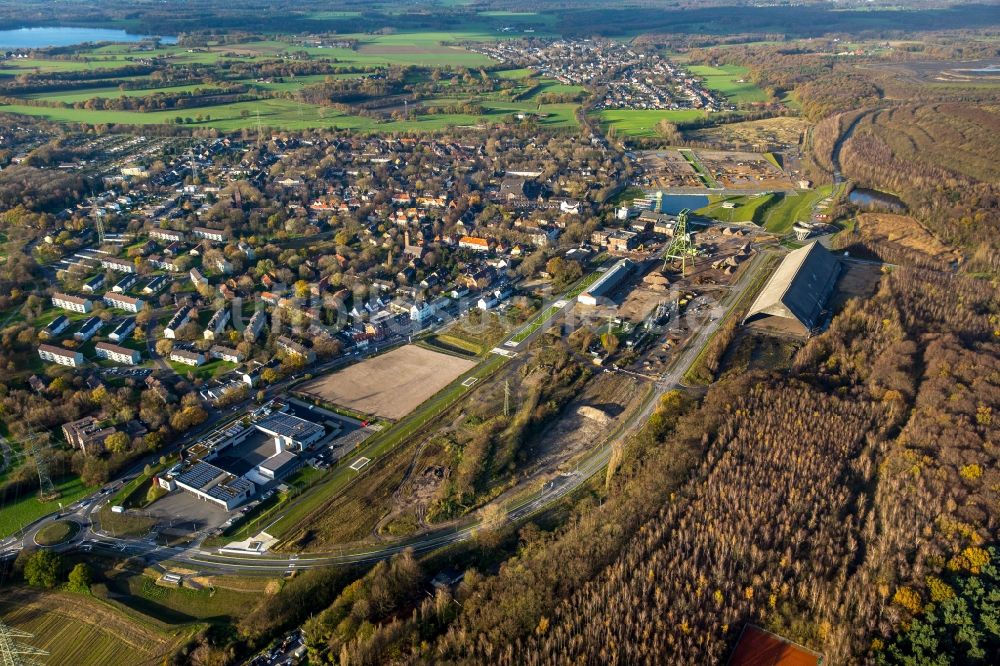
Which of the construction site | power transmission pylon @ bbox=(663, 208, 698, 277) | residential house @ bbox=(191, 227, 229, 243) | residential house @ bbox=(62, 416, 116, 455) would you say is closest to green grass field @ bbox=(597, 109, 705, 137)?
the construction site

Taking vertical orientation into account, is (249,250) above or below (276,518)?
above

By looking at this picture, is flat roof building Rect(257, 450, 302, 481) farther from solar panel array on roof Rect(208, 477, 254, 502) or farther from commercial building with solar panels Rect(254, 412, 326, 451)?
solar panel array on roof Rect(208, 477, 254, 502)

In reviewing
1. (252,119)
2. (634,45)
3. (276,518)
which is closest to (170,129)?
(252,119)

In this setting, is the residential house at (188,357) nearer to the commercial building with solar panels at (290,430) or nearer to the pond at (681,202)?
the commercial building with solar panels at (290,430)

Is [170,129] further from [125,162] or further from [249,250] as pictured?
[249,250]

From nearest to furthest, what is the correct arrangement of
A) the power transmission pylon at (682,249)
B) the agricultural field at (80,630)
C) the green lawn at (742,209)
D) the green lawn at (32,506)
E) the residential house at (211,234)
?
the agricultural field at (80,630) → the green lawn at (32,506) → the power transmission pylon at (682,249) → the residential house at (211,234) → the green lawn at (742,209)

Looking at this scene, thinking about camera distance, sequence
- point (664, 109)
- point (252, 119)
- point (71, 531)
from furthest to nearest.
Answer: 1. point (664, 109)
2. point (252, 119)
3. point (71, 531)

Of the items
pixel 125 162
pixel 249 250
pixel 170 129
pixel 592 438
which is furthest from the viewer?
pixel 170 129

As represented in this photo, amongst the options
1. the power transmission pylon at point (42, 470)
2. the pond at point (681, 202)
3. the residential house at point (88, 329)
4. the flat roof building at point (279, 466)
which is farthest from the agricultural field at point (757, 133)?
the power transmission pylon at point (42, 470)
